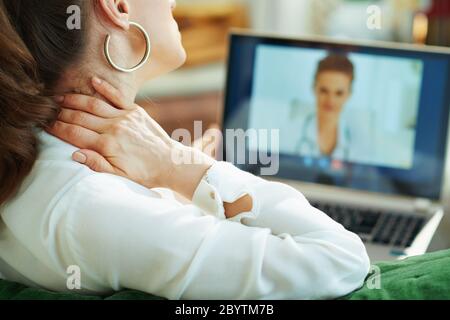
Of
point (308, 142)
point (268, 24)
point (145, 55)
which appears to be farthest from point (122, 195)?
point (268, 24)

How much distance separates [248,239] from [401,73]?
60 centimetres

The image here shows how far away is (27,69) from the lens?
2.21 ft

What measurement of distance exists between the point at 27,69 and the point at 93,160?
0.33ft

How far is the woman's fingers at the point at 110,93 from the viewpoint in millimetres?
711

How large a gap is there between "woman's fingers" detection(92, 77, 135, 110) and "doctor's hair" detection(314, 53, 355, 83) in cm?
41

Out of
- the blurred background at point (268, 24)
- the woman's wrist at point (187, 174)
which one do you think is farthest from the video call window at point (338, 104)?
the blurred background at point (268, 24)

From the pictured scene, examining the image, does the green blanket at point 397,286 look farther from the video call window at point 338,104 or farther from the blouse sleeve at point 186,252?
the video call window at point 338,104

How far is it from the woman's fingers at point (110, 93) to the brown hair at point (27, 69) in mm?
35

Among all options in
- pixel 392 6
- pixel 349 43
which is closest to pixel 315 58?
pixel 349 43

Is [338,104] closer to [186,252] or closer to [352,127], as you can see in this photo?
[352,127]

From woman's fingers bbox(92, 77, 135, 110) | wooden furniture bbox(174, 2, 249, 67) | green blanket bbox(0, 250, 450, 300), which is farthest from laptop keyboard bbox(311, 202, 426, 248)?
wooden furniture bbox(174, 2, 249, 67)

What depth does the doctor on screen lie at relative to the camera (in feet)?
3.23

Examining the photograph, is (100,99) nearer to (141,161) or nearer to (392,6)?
(141,161)

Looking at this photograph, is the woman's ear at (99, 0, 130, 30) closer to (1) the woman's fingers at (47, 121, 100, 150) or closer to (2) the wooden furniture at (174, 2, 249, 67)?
(1) the woman's fingers at (47, 121, 100, 150)
